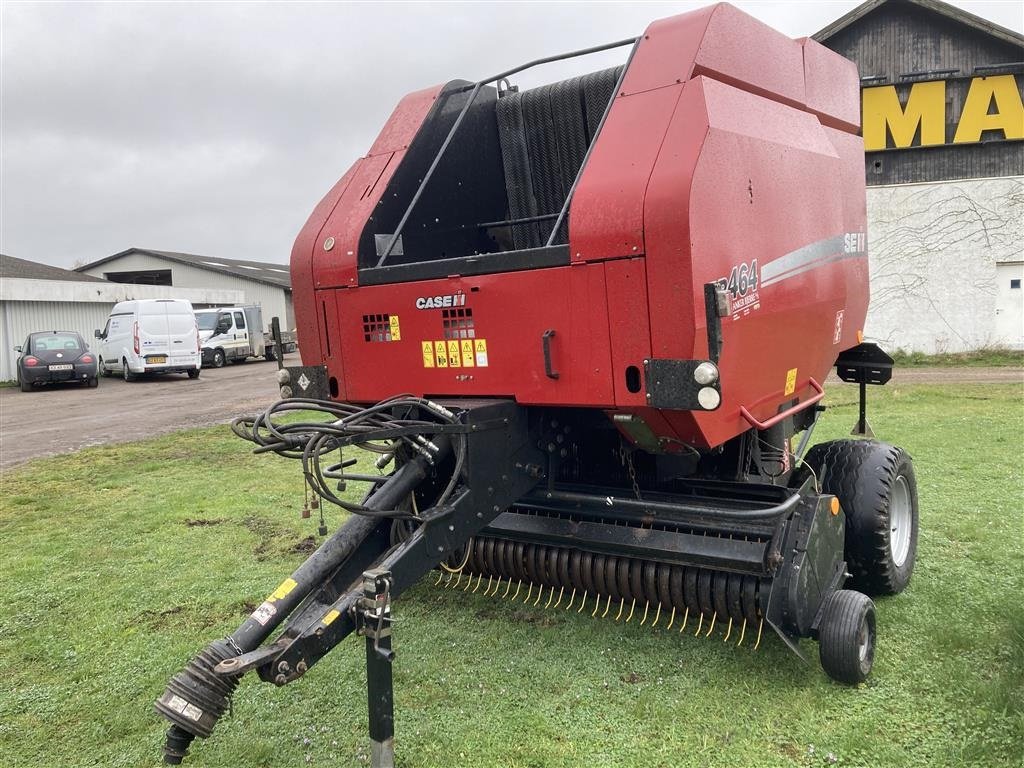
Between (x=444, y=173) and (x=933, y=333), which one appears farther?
(x=933, y=333)

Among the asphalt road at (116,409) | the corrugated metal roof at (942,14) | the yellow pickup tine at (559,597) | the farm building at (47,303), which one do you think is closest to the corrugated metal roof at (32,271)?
the farm building at (47,303)

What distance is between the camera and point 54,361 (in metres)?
17.0

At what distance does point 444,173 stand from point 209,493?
13.1 ft

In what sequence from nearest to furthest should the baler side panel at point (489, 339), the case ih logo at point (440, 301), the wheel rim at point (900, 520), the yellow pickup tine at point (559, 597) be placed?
1. the baler side panel at point (489, 339)
2. the case ih logo at point (440, 301)
3. the yellow pickup tine at point (559, 597)
4. the wheel rim at point (900, 520)

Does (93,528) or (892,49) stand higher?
(892,49)

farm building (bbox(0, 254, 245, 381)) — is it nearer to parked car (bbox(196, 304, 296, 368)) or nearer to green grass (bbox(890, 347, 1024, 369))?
parked car (bbox(196, 304, 296, 368))

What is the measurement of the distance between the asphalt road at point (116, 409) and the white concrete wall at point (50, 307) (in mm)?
2666

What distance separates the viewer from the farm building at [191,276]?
34125mm

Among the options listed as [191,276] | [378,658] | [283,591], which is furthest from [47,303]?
[378,658]

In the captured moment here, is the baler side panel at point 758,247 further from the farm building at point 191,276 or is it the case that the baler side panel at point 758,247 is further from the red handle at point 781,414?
the farm building at point 191,276

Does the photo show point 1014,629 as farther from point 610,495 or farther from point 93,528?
point 93,528

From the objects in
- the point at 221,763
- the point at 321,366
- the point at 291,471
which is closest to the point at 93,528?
the point at 291,471

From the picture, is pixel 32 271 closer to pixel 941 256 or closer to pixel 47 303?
pixel 47 303

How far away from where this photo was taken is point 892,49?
1507 centimetres
